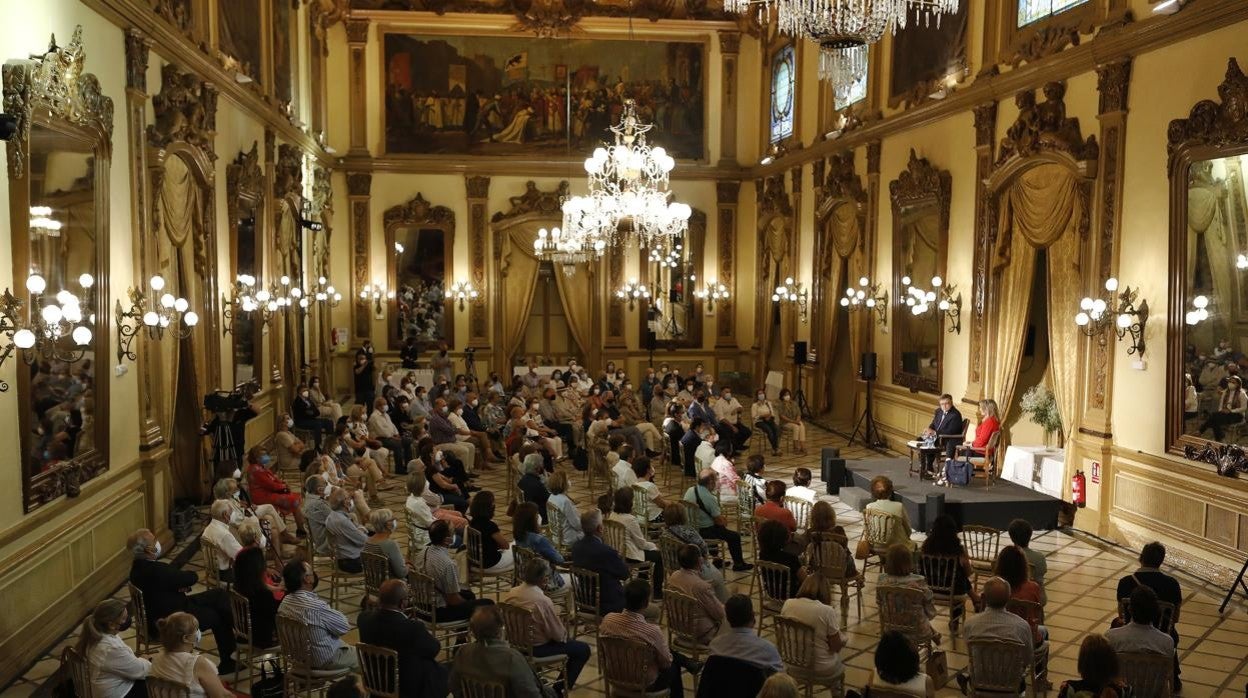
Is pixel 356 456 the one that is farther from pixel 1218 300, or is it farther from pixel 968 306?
pixel 1218 300

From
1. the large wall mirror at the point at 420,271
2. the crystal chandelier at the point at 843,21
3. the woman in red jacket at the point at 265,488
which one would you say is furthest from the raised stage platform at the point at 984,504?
the large wall mirror at the point at 420,271

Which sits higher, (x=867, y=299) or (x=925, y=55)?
(x=925, y=55)

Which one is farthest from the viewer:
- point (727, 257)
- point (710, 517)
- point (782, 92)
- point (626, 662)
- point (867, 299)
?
point (727, 257)

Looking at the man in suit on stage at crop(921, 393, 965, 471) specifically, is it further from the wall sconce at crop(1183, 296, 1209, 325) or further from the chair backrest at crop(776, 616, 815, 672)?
the chair backrest at crop(776, 616, 815, 672)

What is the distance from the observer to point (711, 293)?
23.8 metres

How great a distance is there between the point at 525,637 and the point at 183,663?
1821 millimetres

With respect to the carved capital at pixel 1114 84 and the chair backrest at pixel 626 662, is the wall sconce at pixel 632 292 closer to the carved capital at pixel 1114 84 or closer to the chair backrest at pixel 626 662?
the carved capital at pixel 1114 84

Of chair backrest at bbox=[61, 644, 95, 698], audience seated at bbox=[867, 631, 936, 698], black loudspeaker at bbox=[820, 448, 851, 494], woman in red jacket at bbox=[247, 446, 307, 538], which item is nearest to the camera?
audience seated at bbox=[867, 631, 936, 698]

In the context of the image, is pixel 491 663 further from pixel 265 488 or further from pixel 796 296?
pixel 796 296

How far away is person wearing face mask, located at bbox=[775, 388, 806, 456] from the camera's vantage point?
52.5 feet

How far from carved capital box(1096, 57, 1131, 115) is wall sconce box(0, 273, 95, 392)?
9.65 meters

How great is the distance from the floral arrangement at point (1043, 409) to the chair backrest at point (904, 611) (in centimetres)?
644

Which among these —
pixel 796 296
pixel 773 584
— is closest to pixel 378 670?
pixel 773 584

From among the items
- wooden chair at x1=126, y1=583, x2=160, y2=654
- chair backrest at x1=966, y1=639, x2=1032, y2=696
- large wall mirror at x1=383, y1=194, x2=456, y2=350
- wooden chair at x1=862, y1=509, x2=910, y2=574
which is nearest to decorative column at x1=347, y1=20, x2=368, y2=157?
large wall mirror at x1=383, y1=194, x2=456, y2=350
